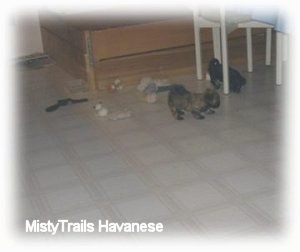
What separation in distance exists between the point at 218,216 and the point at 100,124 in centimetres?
98

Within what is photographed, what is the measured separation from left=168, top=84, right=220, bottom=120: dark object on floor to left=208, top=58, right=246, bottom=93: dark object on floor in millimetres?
342

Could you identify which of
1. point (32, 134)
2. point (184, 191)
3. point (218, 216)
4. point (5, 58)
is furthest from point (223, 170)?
point (5, 58)

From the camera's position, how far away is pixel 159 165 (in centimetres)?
188

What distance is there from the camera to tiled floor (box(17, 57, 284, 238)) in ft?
5.06

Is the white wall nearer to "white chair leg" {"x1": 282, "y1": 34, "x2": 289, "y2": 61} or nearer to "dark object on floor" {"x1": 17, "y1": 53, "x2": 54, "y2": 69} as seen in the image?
"dark object on floor" {"x1": 17, "y1": 53, "x2": 54, "y2": 69}

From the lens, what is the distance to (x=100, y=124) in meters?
2.35

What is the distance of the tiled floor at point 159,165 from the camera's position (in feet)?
5.06

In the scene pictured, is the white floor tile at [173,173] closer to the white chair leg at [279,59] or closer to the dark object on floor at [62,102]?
the dark object on floor at [62,102]

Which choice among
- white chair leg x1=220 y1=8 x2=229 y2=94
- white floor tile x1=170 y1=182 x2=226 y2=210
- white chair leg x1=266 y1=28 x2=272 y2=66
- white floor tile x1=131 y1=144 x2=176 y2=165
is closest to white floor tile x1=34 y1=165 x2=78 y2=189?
white floor tile x1=131 y1=144 x2=176 y2=165

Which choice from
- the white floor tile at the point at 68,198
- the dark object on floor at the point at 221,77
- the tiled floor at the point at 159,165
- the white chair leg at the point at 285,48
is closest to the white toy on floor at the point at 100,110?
the tiled floor at the point at 159,165

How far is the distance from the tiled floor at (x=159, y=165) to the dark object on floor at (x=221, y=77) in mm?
50

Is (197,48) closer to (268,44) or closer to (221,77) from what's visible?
(221,77)

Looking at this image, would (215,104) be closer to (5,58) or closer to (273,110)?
(273,110)

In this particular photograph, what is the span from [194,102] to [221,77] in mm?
437
